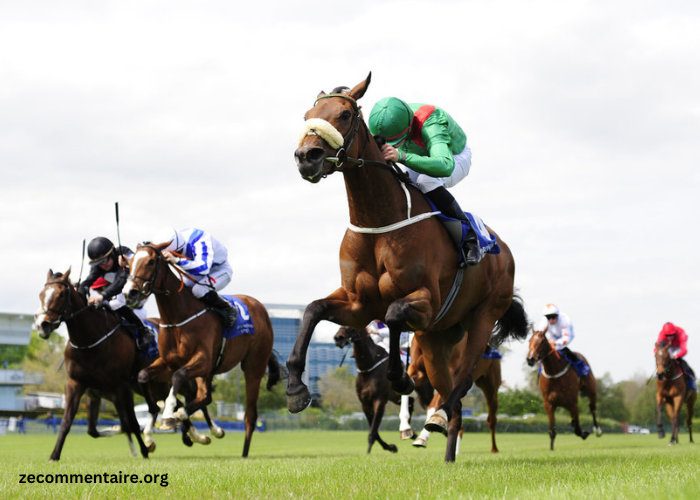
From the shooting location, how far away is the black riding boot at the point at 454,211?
6754 mm

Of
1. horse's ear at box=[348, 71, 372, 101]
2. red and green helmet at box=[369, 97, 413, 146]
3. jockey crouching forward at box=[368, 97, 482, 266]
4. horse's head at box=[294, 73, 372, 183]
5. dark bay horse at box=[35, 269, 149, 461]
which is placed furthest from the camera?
dark bay horse at box=[35, 269, 149, 461]

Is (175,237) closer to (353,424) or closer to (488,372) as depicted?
(488,372)

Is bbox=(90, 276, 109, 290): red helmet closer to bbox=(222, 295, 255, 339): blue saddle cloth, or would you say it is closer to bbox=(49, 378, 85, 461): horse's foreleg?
bbox=(49, 378, 85, 461): horse's foreleg

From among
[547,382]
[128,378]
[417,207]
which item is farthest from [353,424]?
[417,207]

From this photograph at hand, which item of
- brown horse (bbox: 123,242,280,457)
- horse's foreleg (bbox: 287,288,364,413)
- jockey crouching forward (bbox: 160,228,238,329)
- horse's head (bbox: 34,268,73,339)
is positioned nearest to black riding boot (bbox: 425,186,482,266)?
horse's foreleg (bbox: 287,288,364,413)

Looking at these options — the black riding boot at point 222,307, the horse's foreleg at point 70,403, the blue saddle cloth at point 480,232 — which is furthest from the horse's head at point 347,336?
the blue saddle cloth at point 480,232

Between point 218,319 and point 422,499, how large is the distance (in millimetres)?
7671

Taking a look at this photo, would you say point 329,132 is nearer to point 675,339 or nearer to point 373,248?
point 373,248

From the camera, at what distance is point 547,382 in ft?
54.0

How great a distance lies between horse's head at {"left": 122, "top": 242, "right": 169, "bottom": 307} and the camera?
392 inches

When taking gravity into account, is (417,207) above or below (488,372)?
above

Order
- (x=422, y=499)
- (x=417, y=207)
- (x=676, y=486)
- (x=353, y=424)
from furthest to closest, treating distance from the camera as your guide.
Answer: (x=353, y=424)
(x=417, y=207)
(x=676, y=486)
(x=422, y=499)

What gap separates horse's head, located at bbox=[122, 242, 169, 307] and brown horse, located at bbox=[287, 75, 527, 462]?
4.52 meters

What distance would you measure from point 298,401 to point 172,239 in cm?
594
